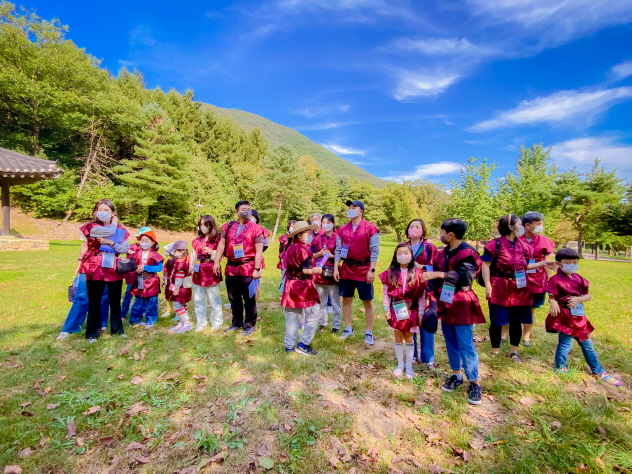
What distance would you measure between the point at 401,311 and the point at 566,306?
215 cm

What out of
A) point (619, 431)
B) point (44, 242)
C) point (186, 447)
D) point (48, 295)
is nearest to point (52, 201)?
point (44, 242)

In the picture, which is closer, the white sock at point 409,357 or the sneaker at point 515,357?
the white sock at point 409,357

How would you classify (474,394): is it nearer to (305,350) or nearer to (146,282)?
(305,350)

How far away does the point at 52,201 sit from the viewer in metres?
21.7

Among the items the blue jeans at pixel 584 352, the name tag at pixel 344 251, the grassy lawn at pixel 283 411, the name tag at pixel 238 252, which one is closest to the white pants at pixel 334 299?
the grassy lawn at pixel 283 411

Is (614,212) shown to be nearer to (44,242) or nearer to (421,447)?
(421,447)

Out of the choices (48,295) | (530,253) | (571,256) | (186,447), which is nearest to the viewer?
(186,447)

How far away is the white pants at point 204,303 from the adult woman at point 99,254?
130cm

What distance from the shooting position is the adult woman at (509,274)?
4309mm

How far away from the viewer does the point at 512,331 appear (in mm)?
4562

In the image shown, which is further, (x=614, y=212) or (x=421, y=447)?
(x=614, y=212)

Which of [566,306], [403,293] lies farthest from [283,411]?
[566,306]

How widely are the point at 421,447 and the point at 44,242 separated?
20.1 meters

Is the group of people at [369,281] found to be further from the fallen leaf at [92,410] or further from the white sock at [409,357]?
the fallen leaf at [92,410]
